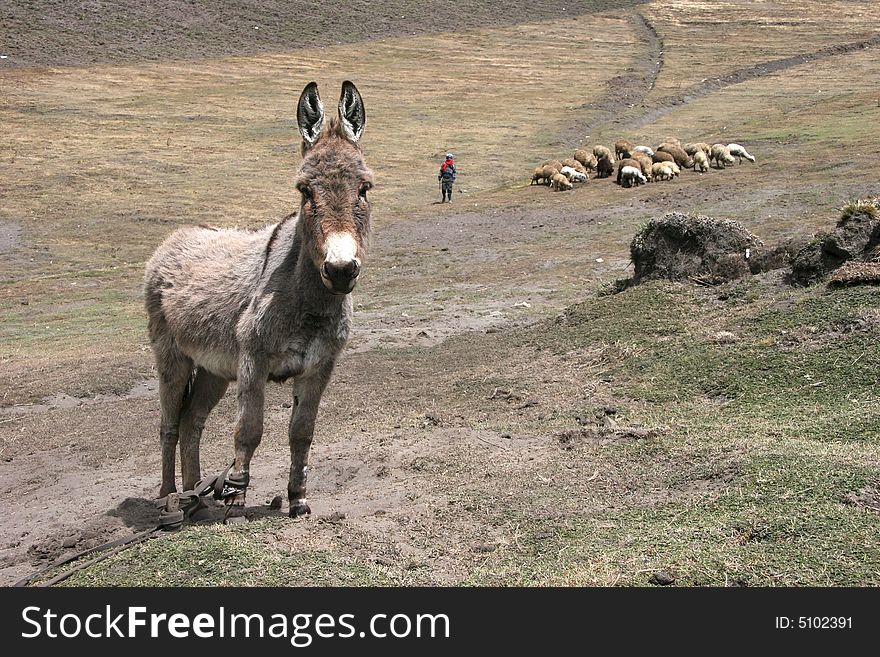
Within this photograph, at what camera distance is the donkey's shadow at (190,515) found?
7969mm

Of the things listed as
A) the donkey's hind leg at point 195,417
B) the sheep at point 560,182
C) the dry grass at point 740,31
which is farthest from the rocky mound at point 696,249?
the dry grass at point 740,31

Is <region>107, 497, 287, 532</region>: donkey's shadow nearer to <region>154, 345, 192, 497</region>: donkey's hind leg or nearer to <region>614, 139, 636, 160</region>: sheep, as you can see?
<region>154, 345, 192, 497</region>: donkey's hind leg

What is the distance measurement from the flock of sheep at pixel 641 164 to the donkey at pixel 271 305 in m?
25.7

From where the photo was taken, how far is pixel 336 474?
952cm

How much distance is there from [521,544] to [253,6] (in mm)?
90055

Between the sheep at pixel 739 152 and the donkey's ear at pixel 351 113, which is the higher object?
the sheep at pixel 739 152

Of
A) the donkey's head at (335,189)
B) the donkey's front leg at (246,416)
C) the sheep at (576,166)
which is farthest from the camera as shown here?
the sheep at (576,166)

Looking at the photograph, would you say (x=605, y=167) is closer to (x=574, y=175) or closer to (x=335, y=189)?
(x=574, y=175)

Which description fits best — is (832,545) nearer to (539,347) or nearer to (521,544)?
(521,544)

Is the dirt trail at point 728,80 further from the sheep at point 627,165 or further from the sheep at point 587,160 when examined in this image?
the sheep at point 627,165

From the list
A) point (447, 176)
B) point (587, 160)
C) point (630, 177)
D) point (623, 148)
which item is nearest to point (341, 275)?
point (630, 177)

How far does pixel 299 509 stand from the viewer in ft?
25.8

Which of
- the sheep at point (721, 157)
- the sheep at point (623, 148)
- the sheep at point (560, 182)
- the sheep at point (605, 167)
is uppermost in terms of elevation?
the sheep at point (623, 148)

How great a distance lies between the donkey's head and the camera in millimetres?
6539
